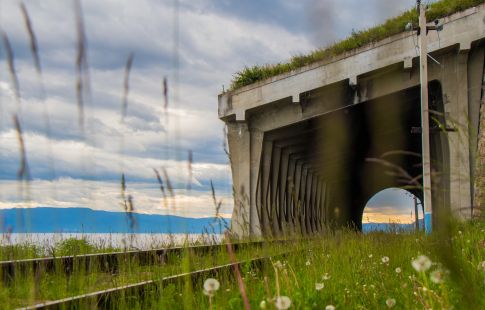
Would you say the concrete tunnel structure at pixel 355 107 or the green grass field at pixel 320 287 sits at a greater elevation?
the concrete tunnel structure at pixel 355 107

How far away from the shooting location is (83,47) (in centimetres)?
220

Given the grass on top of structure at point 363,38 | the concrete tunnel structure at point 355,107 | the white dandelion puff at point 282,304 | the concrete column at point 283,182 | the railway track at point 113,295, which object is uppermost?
the grass on top of structure at point 363,38

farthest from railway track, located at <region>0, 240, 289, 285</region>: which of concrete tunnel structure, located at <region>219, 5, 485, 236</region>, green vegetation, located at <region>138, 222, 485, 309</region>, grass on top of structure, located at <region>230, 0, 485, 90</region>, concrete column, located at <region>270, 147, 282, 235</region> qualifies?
concrete column, located at <region>270, 147, 282, 235</region>

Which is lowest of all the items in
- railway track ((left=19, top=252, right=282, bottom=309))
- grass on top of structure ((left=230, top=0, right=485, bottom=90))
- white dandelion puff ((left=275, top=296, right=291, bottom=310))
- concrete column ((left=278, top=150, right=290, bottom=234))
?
railway track ((left=19, top=252, right=282, bottom=309))

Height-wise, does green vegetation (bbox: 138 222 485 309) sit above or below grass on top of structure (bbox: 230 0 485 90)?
below

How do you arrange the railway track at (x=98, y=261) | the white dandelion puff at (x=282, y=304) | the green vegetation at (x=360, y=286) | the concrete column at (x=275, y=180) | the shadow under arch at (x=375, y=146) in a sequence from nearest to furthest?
the white dandelion puff at (x=282, y=304) → the green vegetation at (x=360, y=286) → the shadow under arch at (x=375, y=146) → the railway track at (x=98, y=261) → the concrete column at (x=275, y=180)

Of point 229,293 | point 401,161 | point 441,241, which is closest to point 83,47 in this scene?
point 441,241

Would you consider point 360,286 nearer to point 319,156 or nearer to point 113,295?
point 113,295

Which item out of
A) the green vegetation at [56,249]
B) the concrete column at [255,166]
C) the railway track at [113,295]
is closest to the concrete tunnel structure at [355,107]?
the concrete column at [255,166]

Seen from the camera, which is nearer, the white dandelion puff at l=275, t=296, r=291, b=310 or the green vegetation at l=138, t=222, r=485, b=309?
the white dandelion puff at l=275, t=296, r=291, b=310

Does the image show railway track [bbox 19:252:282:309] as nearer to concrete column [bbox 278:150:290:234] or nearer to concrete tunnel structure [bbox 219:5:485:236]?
concrete tunnel structure [bbox 219:5:485:236]

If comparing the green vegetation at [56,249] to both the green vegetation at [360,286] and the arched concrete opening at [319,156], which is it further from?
the arched concrete opening at [319,156]

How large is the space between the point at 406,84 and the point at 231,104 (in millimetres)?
6937

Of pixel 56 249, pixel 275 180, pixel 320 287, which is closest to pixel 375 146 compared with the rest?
pixel 275 180
